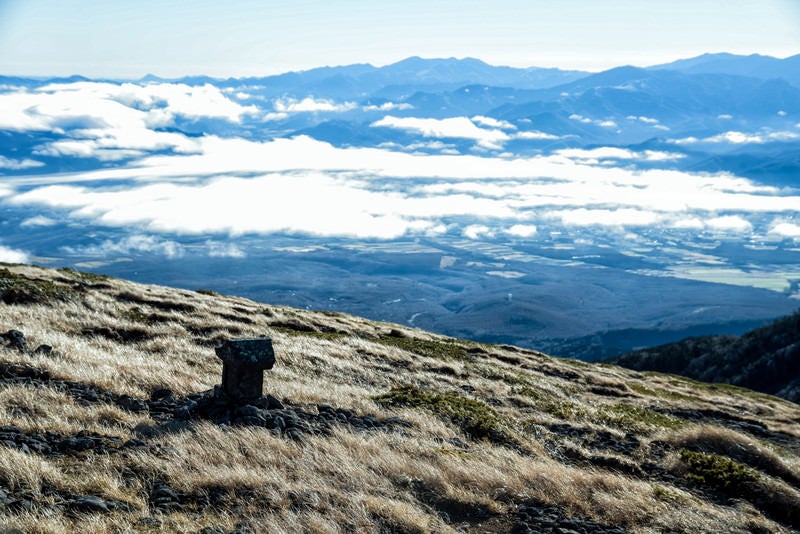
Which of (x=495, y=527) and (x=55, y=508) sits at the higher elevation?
(x=55, y=508)

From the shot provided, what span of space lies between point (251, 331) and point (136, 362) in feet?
32.2

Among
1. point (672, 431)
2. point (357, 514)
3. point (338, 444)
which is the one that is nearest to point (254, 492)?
point (357, 514)

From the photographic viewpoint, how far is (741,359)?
9181cm

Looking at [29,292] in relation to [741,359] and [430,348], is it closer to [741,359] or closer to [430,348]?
[430,348]

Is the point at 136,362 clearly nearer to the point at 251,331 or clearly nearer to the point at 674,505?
the point at 251,331

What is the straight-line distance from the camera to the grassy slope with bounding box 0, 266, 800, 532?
961cm

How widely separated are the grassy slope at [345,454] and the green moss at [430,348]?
15.7ft

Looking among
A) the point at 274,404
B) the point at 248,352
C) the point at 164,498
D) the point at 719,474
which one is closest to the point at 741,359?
the point at 719,474

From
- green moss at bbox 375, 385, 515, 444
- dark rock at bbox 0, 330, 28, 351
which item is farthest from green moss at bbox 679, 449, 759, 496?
dark rock at bbox 0, 330, 28, 351

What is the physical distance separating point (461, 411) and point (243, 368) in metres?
6.42

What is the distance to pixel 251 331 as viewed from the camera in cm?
2750

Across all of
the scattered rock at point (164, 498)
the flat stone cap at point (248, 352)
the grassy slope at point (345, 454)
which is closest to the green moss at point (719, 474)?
the grassy slope at point (345, 454)

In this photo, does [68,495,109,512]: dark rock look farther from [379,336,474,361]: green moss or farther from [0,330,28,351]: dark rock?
[379,336,474,361]: green moss

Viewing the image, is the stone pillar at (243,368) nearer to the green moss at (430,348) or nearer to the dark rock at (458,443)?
the dark rock at (458,443)
